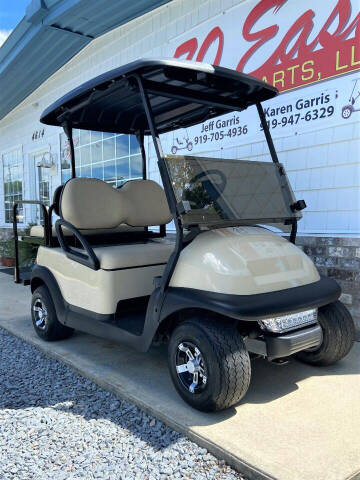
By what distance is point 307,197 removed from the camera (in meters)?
3.89

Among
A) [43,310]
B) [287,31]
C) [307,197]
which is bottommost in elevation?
[43,310]

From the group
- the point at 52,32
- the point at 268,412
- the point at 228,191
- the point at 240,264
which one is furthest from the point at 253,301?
the point at 52,32

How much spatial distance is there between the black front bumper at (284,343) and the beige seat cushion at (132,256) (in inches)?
42.4

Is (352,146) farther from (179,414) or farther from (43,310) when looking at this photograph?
(43,310)

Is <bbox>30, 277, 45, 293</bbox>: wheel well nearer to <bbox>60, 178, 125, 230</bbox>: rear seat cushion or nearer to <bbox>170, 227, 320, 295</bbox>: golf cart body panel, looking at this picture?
<bbox>60, 178, 125, 230</bbox>: rear seat cushion

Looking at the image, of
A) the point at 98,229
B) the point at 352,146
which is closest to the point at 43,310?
the point at 98,229

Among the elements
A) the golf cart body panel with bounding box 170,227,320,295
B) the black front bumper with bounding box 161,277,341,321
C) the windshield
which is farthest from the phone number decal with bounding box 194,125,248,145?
the black front bumper with bounding box 161,277,341,321

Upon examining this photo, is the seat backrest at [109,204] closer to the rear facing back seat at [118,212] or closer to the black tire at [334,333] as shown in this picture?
the rear facing back seat at [118,212]

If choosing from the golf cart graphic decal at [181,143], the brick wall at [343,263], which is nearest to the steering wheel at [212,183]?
the brick wall at [343,263]

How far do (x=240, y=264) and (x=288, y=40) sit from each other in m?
2.77

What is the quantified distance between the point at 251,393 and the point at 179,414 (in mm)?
526

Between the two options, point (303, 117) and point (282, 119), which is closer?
point (303, 117)

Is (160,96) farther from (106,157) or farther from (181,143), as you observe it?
(106,157)

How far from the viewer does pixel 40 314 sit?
368 cm
